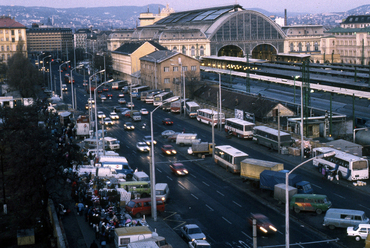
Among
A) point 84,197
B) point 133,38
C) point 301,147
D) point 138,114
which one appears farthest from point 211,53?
point 84,197

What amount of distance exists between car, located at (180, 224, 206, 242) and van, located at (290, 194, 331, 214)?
6.93 meters

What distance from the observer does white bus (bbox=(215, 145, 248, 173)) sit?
38469mm

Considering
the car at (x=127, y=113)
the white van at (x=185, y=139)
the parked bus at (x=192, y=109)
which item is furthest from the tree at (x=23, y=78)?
the white van at (x=185, y=139)

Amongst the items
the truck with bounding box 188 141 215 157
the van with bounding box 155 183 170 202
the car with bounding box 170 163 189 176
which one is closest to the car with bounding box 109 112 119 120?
the truck with bounding box 188 141 215 157

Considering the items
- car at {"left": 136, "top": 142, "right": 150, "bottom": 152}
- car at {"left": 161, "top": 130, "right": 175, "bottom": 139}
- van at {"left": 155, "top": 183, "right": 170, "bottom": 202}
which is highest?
car at {"left": 161, "top": 130, "right": 175, "bottom": 139}

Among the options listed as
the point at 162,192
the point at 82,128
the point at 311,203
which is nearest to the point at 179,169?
the point at 162,192

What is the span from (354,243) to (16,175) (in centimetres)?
1815

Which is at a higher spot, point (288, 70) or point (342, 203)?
point (288, 70)

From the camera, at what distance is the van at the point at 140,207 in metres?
29.9

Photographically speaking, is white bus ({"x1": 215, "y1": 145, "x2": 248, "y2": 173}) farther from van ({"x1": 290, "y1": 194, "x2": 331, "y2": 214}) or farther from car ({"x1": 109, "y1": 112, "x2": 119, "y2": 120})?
car ({"x1": 109, "y1": 112, "x2": 119, "y2": 120})

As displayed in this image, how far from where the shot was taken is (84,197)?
32094mm

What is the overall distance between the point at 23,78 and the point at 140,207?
55.3 m

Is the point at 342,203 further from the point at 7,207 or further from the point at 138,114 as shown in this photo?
the point at 138,114

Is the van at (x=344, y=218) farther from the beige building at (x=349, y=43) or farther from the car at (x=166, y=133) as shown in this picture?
the beige building at (x=349, y=43)
